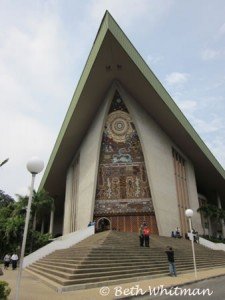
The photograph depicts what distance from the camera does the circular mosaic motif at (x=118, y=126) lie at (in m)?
24.4

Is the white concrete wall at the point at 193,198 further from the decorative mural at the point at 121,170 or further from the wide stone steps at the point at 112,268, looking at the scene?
the wide stone steps at the point at 112,268

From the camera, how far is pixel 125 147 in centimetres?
2406

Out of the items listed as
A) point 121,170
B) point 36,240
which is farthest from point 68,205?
point 121,170

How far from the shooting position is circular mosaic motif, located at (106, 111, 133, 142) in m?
24.4

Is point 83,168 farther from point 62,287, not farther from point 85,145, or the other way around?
point 62,287

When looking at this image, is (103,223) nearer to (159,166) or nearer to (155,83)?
(159,166)

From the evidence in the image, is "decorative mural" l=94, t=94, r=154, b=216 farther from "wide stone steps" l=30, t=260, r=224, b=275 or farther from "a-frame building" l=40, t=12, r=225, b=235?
"wide stone steps" l=30, t=260, r=224, b=275

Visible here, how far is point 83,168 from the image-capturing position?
25.5m

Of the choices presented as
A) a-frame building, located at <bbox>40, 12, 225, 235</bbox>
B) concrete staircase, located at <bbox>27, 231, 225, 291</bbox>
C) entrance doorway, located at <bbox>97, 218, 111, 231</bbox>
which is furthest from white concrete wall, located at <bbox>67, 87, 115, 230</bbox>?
concrete staircase, located at <bbox>27, 231, 225, 291</bbox>

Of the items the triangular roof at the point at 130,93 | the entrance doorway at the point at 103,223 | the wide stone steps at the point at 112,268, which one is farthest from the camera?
the entrance doorway at the point at 103,223

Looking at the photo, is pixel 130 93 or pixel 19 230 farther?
pixel 130 93

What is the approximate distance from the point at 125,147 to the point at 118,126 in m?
1.92

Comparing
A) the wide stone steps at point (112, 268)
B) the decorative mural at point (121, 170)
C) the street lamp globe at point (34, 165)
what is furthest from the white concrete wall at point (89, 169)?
the street lamp globe at point (34, 165)

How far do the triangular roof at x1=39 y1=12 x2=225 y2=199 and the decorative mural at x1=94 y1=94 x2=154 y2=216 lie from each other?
1.96 m
